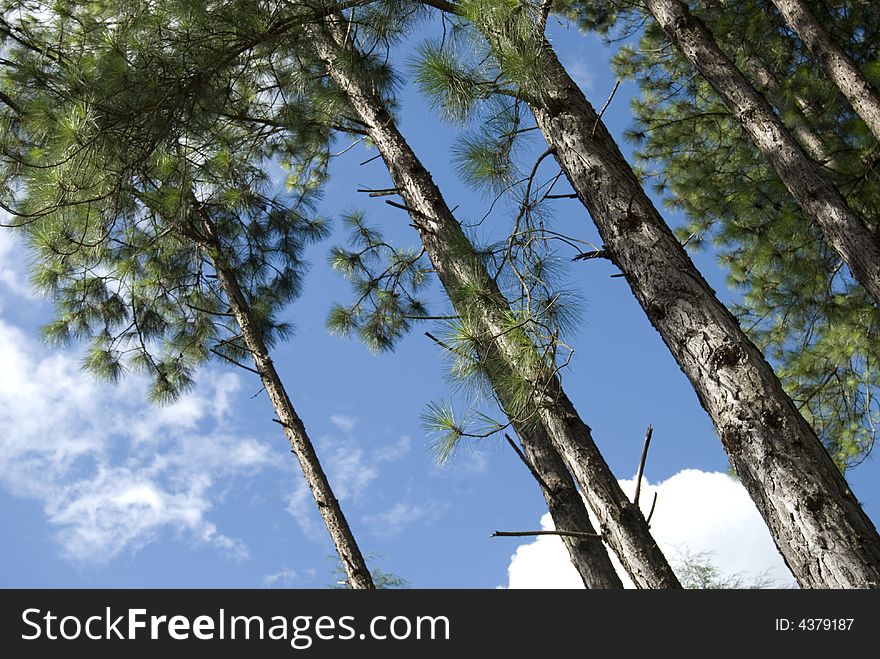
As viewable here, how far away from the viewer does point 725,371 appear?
2.19 metres

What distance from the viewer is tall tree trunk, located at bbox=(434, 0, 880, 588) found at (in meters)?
1.92

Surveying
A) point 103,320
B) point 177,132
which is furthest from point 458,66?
point 103,320

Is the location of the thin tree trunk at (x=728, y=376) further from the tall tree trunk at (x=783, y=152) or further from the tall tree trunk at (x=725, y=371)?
the tall tree trunk at (x=783, y=152)

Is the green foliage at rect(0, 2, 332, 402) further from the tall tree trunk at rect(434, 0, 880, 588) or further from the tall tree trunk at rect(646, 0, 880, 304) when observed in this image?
the tall tree trunk at rect(646, 0, 880, 304)

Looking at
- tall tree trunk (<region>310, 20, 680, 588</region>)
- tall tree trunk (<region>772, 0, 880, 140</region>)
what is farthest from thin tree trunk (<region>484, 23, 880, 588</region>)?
tall tree trunk (<region>772, 0, 880, 140</region>)

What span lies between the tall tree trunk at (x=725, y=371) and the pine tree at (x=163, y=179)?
149 cm

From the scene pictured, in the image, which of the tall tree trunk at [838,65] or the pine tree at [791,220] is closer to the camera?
the tall tree trunk at [838,65]

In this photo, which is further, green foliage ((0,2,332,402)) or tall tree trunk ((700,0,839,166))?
tall tree trunk ((700,0,839,166))

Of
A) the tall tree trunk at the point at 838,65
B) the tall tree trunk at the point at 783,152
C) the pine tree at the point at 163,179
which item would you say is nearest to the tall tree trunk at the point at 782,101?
the tall tree trunk at the point at 838,65

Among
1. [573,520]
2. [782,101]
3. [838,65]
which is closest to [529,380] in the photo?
[573,520]

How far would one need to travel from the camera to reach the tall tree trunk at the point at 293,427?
500 cm

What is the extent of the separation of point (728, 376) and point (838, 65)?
410 centimetres

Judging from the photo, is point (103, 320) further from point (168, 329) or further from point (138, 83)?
point (138, 83)

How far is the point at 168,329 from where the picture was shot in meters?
6.98
